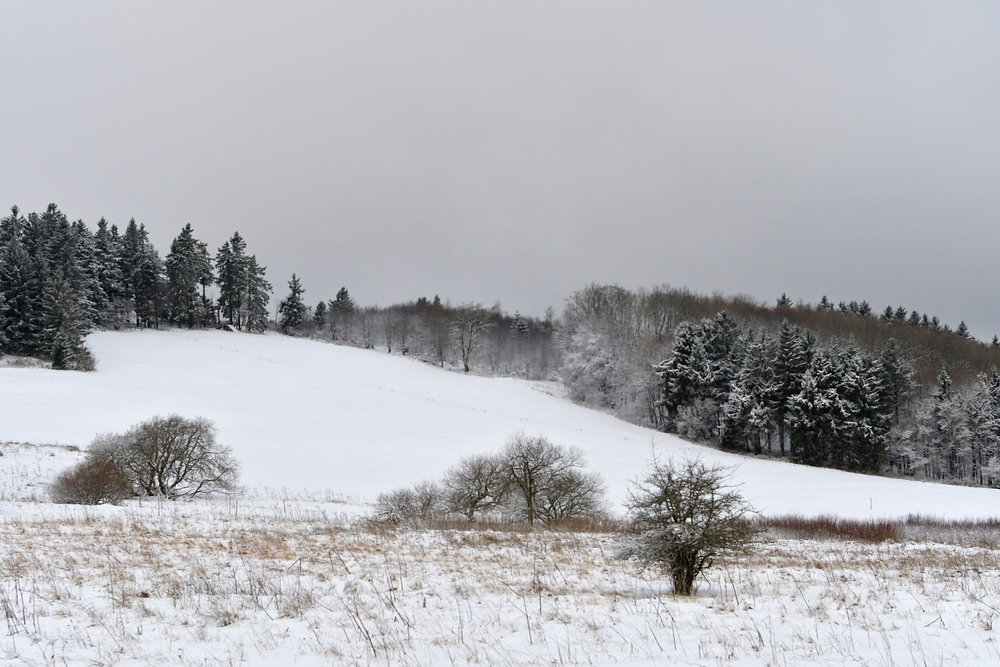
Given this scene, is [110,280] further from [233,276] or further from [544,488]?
[544,488]

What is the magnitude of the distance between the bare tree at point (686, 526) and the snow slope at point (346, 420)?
1922cm

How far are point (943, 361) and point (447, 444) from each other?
246 ft

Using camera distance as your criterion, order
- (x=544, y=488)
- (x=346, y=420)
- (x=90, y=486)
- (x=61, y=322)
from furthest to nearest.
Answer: (x=61, y=322), (x=346, y=420), (x=544, y=488), (x=90, y=486)

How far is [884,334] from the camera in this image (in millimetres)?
83438

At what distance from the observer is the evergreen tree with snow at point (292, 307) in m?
101

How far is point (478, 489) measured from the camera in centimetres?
2033

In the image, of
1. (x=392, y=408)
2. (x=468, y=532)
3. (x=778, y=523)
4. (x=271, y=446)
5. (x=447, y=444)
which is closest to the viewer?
(x=468, y=532)

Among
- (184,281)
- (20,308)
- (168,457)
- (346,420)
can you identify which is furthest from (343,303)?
(168,457)

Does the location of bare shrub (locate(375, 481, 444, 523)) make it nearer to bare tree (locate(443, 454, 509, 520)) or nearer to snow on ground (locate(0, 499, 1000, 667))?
bare tree (locate(443, 454, 509, 520))

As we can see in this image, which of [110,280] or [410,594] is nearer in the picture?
[410,594]

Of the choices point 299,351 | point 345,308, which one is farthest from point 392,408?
point 345,308

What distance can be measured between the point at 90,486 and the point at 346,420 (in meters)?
25.8

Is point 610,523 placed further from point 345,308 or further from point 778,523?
point 345,308

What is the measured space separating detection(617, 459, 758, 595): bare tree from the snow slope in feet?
63.1
